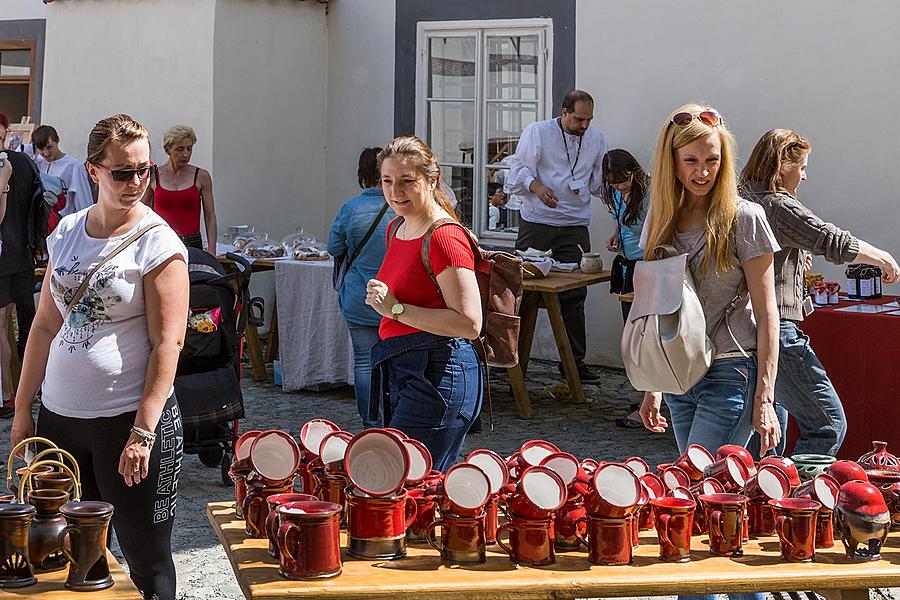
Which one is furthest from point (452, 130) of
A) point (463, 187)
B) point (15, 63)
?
point (15, 63)

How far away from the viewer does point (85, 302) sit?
2.99 m

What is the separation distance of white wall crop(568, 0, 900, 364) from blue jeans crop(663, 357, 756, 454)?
4921 mm

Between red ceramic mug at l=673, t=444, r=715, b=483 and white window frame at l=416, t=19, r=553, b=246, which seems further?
white window frame at l=416, t=19, r=553, b=246

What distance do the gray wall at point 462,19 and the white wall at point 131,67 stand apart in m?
1.54

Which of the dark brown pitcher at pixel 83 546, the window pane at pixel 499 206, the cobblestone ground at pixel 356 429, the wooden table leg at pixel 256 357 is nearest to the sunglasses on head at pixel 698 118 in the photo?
the dark brown pitcher at pixel 83 546

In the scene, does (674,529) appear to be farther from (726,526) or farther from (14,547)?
(14,547)

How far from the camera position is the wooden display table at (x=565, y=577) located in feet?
7.91

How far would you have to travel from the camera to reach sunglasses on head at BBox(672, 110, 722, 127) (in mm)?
3215

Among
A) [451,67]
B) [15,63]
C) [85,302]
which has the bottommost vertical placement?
[85,302]

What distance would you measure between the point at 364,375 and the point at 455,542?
3205 millimetres

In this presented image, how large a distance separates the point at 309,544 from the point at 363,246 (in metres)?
3.59

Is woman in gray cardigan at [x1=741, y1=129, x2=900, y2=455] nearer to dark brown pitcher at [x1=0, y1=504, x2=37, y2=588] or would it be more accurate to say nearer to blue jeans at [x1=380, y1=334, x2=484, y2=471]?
blue jeans at [x1=380, y1=334, x2=484, y2=471]

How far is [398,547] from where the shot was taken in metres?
2.58

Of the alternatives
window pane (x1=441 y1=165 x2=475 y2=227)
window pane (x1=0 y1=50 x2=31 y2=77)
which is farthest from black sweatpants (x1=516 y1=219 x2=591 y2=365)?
window pane (x1=0 y1=50 x2=31 y2=77)
